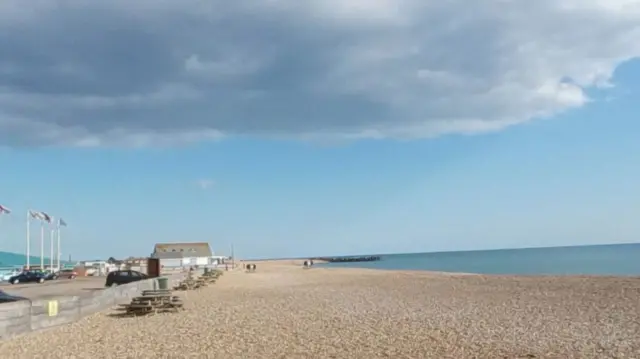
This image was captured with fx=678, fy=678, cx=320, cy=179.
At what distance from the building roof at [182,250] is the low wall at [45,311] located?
276 feet

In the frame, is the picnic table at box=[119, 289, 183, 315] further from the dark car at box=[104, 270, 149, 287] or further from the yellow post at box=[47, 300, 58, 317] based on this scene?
the dark car at box=[104, 270, 149, 287]

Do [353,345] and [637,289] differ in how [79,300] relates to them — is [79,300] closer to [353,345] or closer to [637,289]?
[353,345]

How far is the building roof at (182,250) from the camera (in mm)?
106738

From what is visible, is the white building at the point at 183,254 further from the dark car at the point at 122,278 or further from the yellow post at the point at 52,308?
the yellow post at the point at 52,308

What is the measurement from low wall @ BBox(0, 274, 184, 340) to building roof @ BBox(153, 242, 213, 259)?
84.1m

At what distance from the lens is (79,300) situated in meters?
20.0

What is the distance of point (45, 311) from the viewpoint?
1738 centimetres

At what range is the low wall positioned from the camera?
15.5m

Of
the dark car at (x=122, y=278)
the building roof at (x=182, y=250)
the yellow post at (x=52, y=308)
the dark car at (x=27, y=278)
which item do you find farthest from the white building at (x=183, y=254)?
the yellow post at (x=52, y=308)

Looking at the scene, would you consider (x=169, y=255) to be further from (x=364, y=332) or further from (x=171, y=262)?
(x=364, y=332)

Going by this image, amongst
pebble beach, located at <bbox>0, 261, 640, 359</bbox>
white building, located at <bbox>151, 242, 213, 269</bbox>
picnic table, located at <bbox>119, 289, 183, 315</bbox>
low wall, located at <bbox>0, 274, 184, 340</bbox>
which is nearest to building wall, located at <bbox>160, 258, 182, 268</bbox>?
white building, located at <bbox>151, 242, 213, 269</bbox>

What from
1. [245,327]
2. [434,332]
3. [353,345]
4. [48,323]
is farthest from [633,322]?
[48,323]

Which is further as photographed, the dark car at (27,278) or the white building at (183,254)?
the white building at (183,254)

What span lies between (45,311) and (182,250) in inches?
3722
